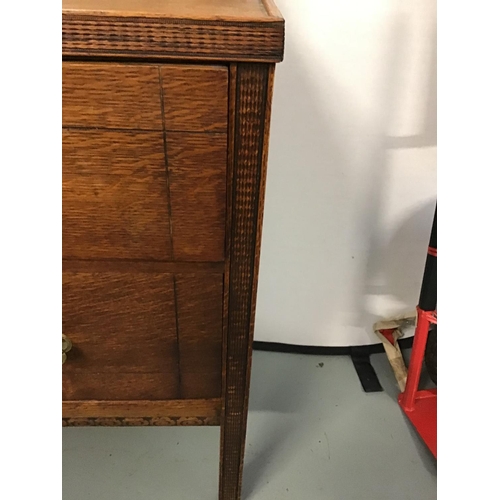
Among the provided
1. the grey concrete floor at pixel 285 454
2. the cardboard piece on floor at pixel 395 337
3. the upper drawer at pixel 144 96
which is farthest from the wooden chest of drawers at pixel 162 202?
the cardboard piece on floor at pixel 395 337

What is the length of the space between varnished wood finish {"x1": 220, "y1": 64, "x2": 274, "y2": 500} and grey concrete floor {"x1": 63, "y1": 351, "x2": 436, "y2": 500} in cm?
19

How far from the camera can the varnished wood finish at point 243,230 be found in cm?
49

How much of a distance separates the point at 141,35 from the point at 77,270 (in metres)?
0.25

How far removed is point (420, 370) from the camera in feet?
3.28

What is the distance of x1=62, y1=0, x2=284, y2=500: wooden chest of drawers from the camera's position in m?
0.46

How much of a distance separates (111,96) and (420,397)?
2.76 ft

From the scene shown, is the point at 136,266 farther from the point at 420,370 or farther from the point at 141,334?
the point at 420,370

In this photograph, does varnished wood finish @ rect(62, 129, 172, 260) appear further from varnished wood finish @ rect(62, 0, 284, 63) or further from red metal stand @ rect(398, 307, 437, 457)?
red metal stand @ rect(398, 307, 437, 457)

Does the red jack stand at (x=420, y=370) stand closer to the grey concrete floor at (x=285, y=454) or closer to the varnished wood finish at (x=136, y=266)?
the grey concrete floor at (x=285, y=454)

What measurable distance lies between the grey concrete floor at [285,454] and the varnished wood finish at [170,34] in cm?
70

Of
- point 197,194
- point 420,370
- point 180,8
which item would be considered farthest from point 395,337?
point 180,8
